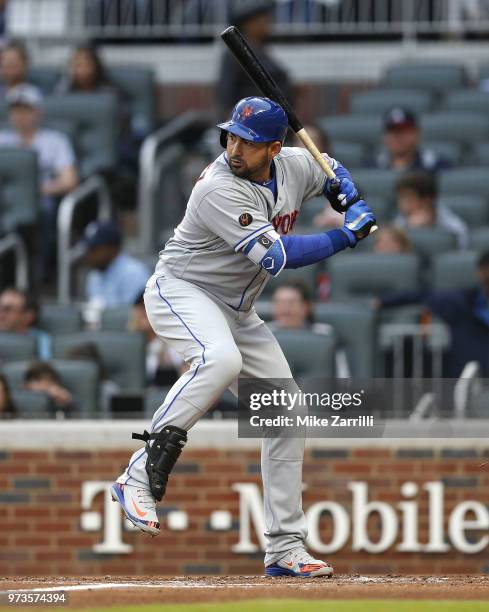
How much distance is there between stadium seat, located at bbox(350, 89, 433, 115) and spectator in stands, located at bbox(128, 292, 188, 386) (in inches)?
127

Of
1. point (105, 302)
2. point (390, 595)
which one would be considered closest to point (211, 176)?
point (390, 595)

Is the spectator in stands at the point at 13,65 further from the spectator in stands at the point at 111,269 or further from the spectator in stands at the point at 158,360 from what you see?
the spectator in stands at the point at 158,360

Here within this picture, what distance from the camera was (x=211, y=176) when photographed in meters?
7.04

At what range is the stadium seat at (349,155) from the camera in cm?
1220

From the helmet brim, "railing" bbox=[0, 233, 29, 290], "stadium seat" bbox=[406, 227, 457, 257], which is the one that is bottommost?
"railing" bbox=[0, 233, 29, 290]

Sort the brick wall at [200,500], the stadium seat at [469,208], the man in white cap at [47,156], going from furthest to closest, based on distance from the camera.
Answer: the man in white cap at [47,156]
the stadium seat at [469,208]
the brick wall at [200,500]

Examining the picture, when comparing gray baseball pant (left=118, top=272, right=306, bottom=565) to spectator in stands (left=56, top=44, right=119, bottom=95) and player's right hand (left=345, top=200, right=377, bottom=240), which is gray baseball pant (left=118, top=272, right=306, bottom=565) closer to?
player's right hand (left=345, top=200, right=377, bottom=240)

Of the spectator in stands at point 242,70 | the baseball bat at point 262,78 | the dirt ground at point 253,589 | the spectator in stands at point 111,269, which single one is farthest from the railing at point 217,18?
the dirt ground at point 253,589

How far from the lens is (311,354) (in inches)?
384

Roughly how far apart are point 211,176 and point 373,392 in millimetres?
2731

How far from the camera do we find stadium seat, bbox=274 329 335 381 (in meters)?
9.73

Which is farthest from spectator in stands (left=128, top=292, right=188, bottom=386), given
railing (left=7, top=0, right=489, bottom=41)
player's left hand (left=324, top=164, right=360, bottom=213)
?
railing (left=7, top=0, right=489, bottom=41)

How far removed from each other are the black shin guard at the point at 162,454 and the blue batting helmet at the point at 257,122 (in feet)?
4.01

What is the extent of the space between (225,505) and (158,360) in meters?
1.13
